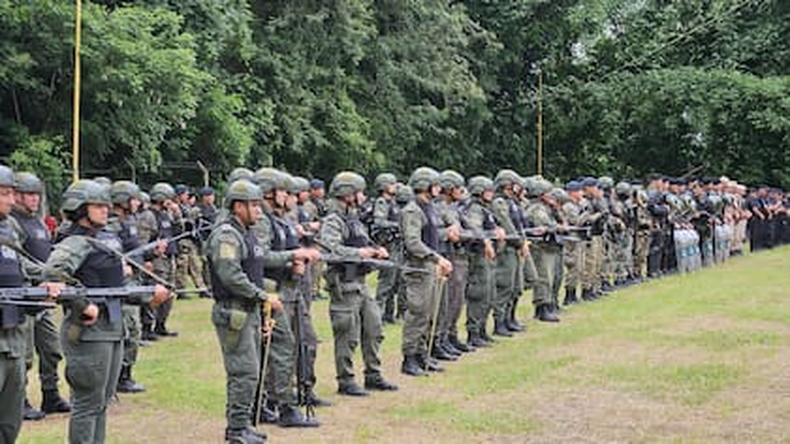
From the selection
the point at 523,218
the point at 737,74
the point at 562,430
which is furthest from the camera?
the point at 737,74

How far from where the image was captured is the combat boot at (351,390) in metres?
10.5

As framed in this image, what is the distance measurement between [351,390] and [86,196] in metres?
3.98

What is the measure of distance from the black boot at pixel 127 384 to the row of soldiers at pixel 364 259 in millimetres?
16

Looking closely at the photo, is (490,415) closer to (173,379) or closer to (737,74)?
(173,379)

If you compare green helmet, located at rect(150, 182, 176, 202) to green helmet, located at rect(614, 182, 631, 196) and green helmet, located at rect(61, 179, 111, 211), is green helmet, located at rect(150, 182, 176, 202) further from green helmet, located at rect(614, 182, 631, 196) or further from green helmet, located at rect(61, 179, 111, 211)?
green helmet, located at rect(614, 182, 631, 196)

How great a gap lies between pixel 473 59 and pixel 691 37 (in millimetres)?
7458

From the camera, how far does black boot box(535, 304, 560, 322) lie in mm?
15844

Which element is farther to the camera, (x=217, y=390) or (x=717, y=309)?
(x=717, y=309)

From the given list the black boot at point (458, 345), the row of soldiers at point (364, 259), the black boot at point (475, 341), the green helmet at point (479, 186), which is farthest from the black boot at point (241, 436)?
the green helmet at point (479, 186)

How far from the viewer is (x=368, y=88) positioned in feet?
102

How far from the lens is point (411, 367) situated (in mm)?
11594

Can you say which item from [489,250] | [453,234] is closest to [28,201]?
[453,234]

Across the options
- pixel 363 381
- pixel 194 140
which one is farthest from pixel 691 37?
pixel 363 381

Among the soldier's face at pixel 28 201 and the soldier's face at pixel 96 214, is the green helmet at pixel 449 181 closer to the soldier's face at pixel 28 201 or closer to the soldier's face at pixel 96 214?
the soldier's face at pixel 28 201
